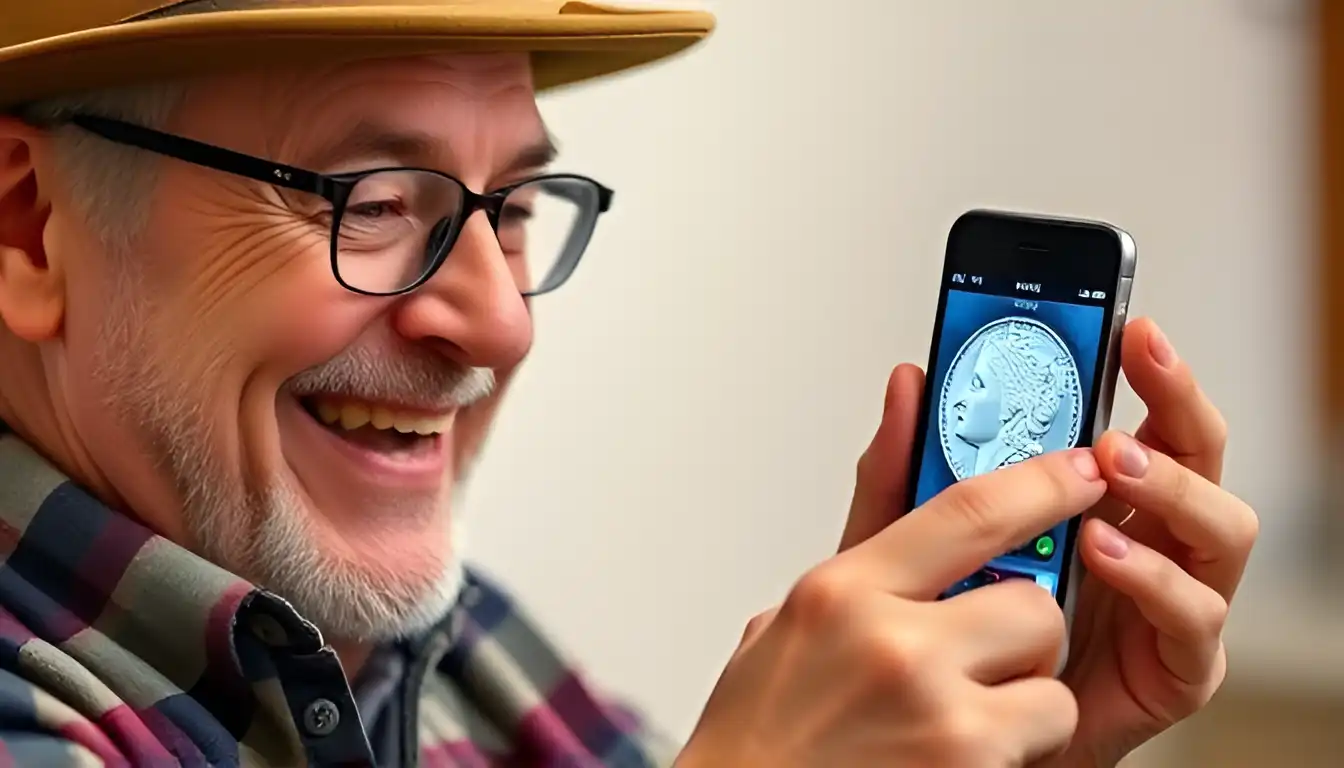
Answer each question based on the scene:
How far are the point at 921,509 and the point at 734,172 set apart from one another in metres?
0.72

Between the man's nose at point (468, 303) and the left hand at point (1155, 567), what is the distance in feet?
1.20

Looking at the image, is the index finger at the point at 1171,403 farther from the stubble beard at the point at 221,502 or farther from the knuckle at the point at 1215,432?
the stubble beard at the point at 221,502

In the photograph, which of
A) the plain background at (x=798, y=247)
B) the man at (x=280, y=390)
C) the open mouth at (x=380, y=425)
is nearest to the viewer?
the man at (x=280, y=390)

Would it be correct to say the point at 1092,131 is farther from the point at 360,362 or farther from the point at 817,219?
the point at 360,362

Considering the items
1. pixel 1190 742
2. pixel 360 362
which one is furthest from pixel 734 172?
pixel 1190 742

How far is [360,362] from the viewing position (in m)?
0.83

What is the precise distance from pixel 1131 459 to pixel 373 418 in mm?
453

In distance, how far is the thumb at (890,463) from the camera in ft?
2.59

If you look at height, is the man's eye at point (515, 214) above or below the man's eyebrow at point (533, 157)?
below

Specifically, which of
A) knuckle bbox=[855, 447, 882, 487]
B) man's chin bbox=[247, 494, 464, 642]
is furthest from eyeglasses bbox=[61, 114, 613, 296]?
knuckle bbox=[855, 447, 882, 487]

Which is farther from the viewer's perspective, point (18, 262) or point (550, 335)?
point (550, 335)

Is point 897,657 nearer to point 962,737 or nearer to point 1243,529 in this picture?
point 962,737

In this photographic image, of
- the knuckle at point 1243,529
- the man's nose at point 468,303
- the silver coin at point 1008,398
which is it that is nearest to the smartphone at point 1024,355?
the silver coin at point 1008,398

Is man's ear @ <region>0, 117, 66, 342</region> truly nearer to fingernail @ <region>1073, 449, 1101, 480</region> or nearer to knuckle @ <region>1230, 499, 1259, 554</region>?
fingernail @ <region>1073, 449, 1101, 480</region>
